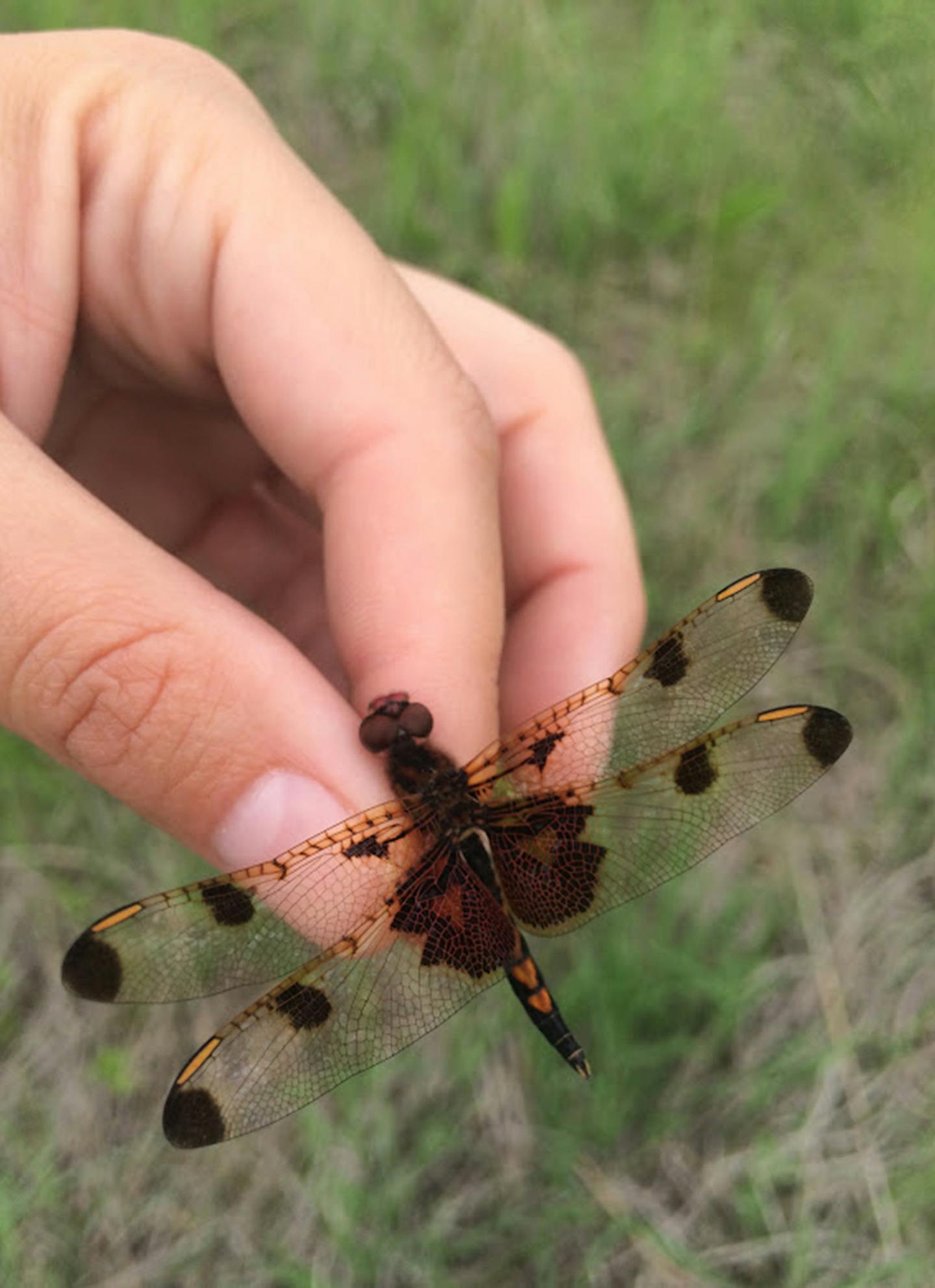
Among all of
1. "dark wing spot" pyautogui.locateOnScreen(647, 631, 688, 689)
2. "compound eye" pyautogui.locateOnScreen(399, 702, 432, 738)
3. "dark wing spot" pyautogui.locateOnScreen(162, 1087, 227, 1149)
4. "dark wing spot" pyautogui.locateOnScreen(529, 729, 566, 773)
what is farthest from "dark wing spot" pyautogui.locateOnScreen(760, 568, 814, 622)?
"dark wing spot" pyautogui.locateOnScreen(162, 1087, 227, 1149)

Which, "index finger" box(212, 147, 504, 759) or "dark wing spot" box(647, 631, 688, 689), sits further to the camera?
"index finger" box(212, 147, 504, 759)

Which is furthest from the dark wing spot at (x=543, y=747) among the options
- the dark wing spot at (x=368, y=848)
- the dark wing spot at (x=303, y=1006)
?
the dark wing spot at (x=303, y=1006)

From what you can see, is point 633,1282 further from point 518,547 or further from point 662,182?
point 662,182

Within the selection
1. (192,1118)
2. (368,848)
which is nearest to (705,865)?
(368,848)

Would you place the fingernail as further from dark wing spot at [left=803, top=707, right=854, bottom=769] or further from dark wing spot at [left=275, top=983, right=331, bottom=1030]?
dark wing spot at [left=803, top=707, right=854, bottom=769]

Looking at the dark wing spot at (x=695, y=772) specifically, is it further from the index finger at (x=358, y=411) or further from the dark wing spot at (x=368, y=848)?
the dark wing spot at (x=368, y=848)

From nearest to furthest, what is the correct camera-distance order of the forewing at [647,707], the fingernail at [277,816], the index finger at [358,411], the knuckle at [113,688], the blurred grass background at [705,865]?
the knuckle at [113,688] < the fingernail at [277,816] < the forewing at [647,707] < the index finger at [358,411] < the blurred grass background at [705,865]

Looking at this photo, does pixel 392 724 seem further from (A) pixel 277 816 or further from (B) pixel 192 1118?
(B) pixel 192 1118
